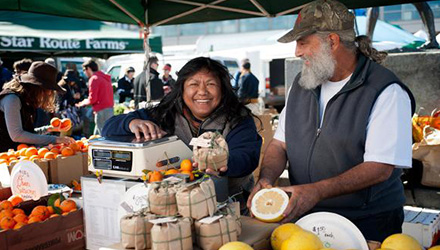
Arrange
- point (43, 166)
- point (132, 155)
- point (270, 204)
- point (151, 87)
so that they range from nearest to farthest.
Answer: point (270, 204), point (132, 155), point (43, 166), point (151, 87)

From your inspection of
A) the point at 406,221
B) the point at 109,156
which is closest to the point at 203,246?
the point at 109,156

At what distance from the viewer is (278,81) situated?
62.8 ft

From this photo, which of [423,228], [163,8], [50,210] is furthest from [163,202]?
[163,8]

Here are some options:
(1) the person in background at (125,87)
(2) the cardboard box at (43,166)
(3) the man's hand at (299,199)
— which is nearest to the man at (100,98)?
(1) the person in background at (125,87)

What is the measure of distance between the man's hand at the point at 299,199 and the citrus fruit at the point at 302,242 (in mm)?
293

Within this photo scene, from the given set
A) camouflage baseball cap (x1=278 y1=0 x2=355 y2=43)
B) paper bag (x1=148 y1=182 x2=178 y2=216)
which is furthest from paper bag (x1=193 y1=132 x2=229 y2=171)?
camouflage baseball cap (x1=278 y1=0 x2=355 y2=43)

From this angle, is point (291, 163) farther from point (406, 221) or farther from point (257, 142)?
point (406, 221)

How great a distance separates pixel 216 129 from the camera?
9.19 feet

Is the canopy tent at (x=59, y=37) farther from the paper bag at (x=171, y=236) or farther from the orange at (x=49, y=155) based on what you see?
the paper bag at (x=171, y=236)

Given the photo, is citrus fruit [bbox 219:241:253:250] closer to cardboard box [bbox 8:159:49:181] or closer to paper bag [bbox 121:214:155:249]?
paper bag [bbox 121:214:155:249]

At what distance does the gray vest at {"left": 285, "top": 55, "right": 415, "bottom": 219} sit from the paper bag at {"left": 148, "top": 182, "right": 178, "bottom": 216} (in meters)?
1.04

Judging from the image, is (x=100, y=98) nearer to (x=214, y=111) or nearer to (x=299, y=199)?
(x=214, y=111)

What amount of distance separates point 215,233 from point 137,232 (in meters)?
0.27

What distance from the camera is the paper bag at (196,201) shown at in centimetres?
161
